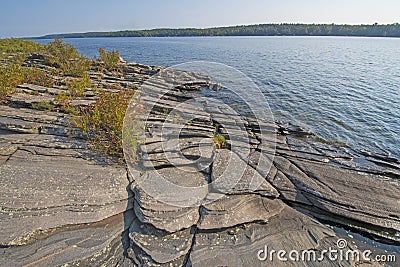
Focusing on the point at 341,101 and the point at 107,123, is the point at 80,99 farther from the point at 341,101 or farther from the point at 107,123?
the point at 341,101

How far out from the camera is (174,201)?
5926mm

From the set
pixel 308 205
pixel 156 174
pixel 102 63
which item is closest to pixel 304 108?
pixel 308 205

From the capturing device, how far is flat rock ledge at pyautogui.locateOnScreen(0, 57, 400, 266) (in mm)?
4934

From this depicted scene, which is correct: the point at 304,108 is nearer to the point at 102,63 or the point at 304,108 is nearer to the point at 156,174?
the point at 156,174

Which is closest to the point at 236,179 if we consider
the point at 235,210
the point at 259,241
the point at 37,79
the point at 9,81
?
the point at 235,210

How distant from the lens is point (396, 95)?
18.6m

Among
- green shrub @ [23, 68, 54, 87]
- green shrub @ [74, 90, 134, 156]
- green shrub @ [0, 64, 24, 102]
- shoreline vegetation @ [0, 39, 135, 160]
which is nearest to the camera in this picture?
green shrub @ [74, 90, 134, 156]

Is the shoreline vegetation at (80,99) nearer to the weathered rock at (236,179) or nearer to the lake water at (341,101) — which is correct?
the weathered rock at (236,179)

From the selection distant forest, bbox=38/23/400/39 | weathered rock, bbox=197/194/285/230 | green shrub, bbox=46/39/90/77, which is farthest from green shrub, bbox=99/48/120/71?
distant forest, bbox=38/23/400/39
